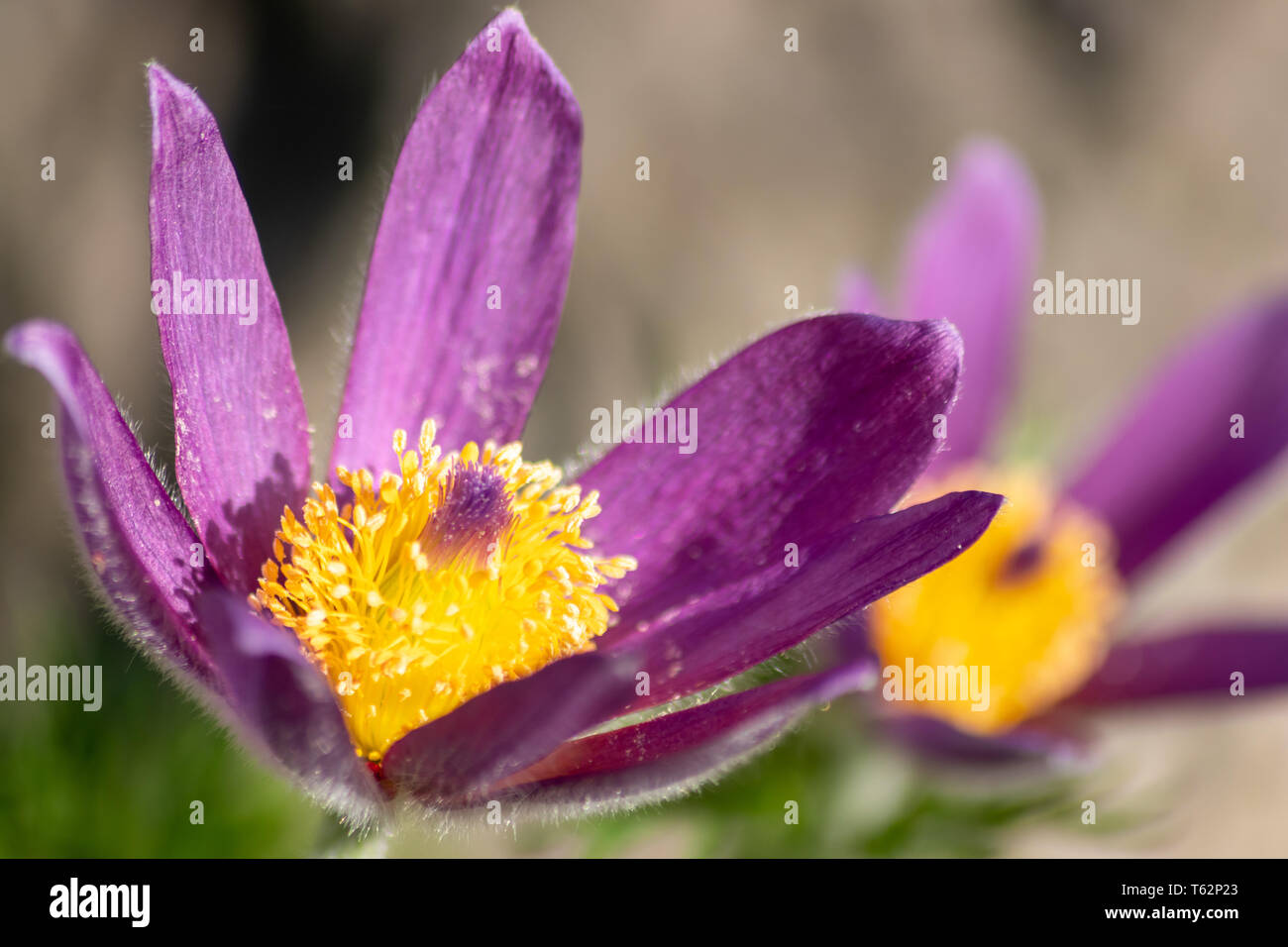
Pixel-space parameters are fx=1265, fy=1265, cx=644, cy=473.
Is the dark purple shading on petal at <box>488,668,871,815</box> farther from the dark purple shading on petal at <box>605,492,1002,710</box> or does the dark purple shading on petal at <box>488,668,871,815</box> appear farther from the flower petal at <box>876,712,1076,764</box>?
the flower petal at <box>876,712,1076,764</box>

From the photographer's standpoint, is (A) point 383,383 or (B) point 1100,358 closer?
(A) point 383,383

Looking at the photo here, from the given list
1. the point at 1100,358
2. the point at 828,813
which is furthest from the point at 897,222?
the point at 828,813

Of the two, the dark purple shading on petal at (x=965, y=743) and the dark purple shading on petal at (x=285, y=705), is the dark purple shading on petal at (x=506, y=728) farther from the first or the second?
the dark purple shading on petal at (x=965, y=743)

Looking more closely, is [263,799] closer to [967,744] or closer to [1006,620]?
[967,744]

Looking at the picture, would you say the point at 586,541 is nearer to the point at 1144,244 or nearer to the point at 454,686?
the point at 454,686

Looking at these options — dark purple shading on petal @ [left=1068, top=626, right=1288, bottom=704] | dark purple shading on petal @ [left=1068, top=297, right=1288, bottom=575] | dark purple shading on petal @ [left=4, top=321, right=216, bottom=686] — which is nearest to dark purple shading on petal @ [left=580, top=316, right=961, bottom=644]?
dark purple shading on petal @ [left=4, top=321, right=216, bottom=686]

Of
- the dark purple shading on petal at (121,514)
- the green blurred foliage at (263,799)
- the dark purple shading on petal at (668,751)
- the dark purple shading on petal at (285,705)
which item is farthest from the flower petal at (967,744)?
the dark purple shading on petal at (121,514)

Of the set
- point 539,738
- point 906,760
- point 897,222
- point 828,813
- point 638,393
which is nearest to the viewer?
point 539,738

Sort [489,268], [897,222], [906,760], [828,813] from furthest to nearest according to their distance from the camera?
1. [897,222]
2. [828,813]
3. [906,760]
4. [489,268]
